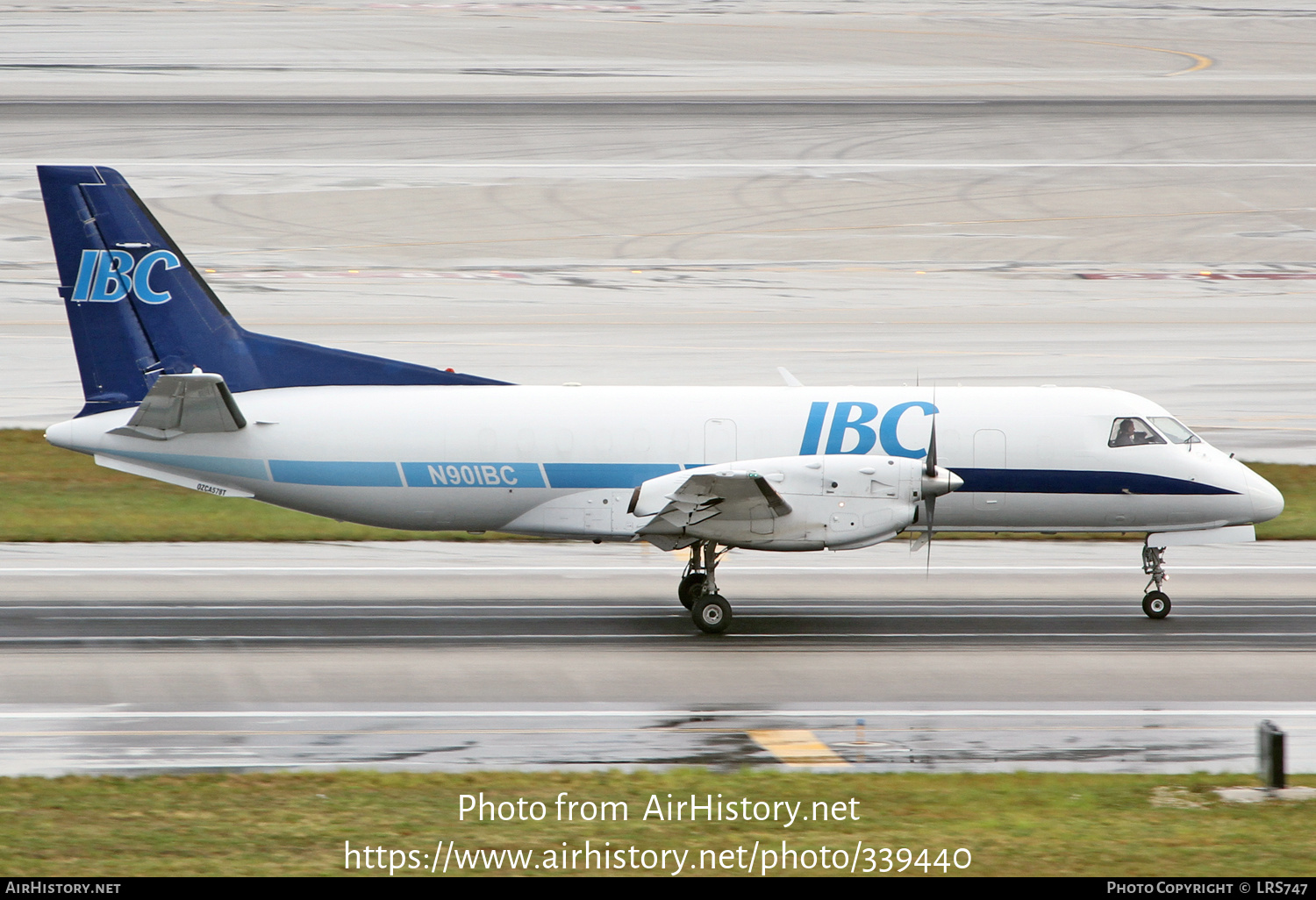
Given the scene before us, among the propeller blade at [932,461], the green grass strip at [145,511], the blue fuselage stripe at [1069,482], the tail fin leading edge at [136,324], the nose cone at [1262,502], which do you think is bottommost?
the green grass strip at [145,511]

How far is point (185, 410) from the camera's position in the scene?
20922 millimetres

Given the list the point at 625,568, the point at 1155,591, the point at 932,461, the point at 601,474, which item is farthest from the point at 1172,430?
the point at 625,568

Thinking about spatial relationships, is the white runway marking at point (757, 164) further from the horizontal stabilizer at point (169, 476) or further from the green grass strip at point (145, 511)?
the horizontal stabilizer at point (169, 476)

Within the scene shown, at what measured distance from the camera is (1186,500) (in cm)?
2125

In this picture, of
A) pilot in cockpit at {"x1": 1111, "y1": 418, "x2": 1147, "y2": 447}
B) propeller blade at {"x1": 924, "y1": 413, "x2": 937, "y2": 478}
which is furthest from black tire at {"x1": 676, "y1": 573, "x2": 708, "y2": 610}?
pilot in cockpit at {"x1": 1111, "y1": 418, "x2": 1147, "y2": 447}

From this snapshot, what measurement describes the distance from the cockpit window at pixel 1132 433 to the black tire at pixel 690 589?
6.36m

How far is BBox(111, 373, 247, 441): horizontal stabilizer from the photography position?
67.4ft

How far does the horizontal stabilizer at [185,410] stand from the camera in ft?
67.4

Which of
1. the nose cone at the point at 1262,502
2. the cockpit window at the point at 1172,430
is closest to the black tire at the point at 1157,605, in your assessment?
the nose cone at the point at 1262,502

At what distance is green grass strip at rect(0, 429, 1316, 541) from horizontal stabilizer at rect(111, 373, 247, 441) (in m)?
5.86

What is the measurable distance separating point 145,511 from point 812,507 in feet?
48.6

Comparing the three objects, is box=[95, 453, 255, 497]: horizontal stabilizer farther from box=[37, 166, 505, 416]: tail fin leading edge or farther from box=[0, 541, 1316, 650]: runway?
box=[0, 541, 1316, 650]: runway

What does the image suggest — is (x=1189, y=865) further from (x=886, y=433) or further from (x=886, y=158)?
(x=886, y=158)

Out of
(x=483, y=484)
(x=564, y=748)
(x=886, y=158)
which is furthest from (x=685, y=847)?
(x=886, y=158)
